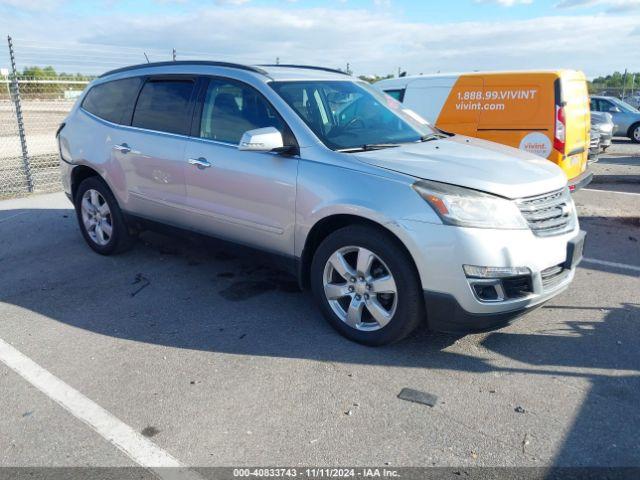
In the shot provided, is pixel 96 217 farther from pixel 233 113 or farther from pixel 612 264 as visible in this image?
pixel 612 264

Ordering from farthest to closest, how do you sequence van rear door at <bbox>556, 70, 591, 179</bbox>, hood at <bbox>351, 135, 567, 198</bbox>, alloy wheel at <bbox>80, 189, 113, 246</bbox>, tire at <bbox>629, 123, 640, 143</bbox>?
1. tire at <bbox>629, 123, 640, 143</bbox>
2. van rear door at <bbox>556, 70, 591, 179</bbox>
3. alloy wheel at <bbox>80, 189, 113, 246</bbox>
4. hood at <bbox>351, 135, 567, 198</bbox>

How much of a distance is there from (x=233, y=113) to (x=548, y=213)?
8.13 ft

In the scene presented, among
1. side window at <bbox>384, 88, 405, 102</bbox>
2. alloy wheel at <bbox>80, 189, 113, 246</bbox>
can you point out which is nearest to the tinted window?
alloy wheel at <bbox>80, 189, 113, 246</bbox>

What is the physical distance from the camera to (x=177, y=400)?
324 cm

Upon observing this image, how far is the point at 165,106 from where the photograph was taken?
502 cm

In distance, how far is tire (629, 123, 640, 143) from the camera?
18328 mm

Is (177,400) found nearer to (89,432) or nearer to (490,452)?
(89,432)

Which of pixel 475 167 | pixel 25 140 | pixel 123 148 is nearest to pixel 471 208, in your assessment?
pixel 475 167

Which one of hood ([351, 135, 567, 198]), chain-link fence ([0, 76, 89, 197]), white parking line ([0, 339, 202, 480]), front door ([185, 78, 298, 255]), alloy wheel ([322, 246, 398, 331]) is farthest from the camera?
chain-link fence ([0, 76, 89, 197])

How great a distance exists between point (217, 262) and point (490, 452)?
140 inches

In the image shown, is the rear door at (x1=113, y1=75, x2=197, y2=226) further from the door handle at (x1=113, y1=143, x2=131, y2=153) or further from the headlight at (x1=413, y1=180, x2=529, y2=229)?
the headlight at (x1=413, y1=180, x2=529, y2=229)

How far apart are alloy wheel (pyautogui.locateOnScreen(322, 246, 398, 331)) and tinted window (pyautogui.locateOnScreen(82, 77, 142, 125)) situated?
2760mm

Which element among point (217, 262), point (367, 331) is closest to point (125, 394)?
point (367, 331)

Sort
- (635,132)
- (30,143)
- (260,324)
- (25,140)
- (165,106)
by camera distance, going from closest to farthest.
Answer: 1. (260,324)
2. (165,106)
3. (25,140)
4. (30,143)
5. (635,132)
